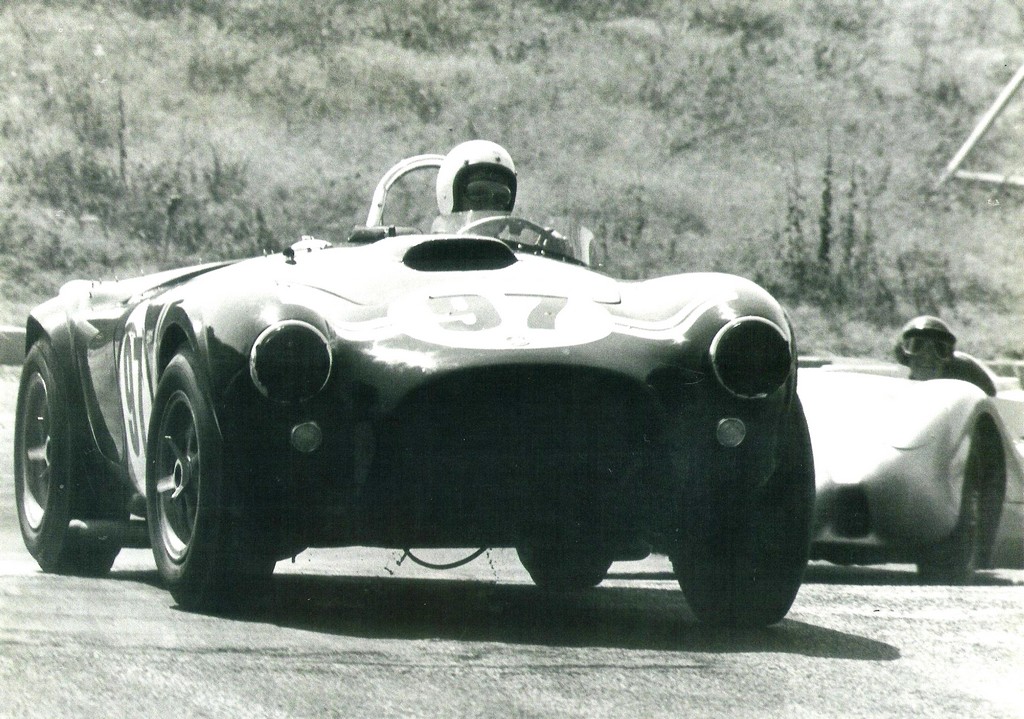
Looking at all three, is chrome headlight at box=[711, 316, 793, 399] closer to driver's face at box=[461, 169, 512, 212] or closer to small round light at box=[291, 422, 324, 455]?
small round light at box=[291, 422, 324, 455]

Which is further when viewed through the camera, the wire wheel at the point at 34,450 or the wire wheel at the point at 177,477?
the wire wheel at the point at 34,450

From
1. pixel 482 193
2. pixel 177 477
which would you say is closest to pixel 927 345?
pixel 482 193

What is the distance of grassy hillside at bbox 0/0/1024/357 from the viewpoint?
22688mm

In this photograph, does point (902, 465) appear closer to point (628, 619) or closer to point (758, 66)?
point (628, 619)

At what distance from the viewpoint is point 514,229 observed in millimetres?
6402

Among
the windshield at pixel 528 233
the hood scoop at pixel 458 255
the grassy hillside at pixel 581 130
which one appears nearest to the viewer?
the hood scoop at pixel 458 255

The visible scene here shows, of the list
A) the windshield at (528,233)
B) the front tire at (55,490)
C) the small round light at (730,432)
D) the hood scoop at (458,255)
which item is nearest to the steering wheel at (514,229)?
the windshield at (528,233)

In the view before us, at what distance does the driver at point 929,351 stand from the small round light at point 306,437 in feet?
11.8

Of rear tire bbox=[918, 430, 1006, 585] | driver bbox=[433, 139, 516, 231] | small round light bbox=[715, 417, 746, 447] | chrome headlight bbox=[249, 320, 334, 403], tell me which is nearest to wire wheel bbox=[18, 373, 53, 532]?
driver bbox=[433, 139, 516, 231]

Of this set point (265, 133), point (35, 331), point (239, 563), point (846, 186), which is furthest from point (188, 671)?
point (846, 186)

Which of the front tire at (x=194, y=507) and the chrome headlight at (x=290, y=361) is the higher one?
the chrome headlight at (x=290, y=361)

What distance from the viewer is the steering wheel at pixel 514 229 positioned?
6.39m

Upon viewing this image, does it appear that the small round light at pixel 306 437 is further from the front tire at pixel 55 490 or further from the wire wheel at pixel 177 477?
the front tire at pixel 55 490

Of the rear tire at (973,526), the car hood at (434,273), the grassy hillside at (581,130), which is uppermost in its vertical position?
the car hood at (434,273)
